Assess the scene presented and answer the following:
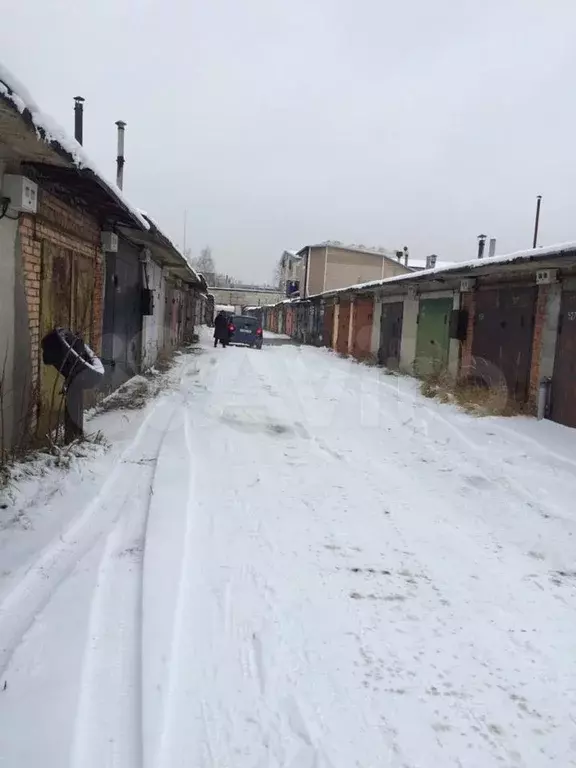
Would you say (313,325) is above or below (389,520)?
above

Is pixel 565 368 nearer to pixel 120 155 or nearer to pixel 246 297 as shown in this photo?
pixel 120 155

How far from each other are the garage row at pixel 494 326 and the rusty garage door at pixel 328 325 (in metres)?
6.59

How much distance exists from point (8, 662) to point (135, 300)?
367 inches

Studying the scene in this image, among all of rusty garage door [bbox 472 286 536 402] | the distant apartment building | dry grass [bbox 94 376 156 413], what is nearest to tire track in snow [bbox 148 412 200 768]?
dry grass [bbox 94 376 156 413]

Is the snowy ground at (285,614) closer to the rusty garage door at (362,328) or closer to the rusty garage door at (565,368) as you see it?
the rusty garage door at (565,368)

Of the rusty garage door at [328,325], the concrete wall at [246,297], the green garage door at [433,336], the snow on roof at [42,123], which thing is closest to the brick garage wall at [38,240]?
the snow on roof at [42,123]

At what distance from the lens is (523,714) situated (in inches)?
90.0

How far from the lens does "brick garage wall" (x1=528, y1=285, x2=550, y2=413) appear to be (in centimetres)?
853

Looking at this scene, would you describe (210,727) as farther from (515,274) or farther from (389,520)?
(515,274)

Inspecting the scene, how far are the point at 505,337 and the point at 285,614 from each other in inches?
321

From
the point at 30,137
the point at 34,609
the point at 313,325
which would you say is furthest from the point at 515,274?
the point at 313,325

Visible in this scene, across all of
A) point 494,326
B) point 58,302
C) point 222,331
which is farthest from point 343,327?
point 58,302

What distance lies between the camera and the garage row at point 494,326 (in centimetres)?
794

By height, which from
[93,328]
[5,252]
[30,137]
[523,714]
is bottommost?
[523,714]
